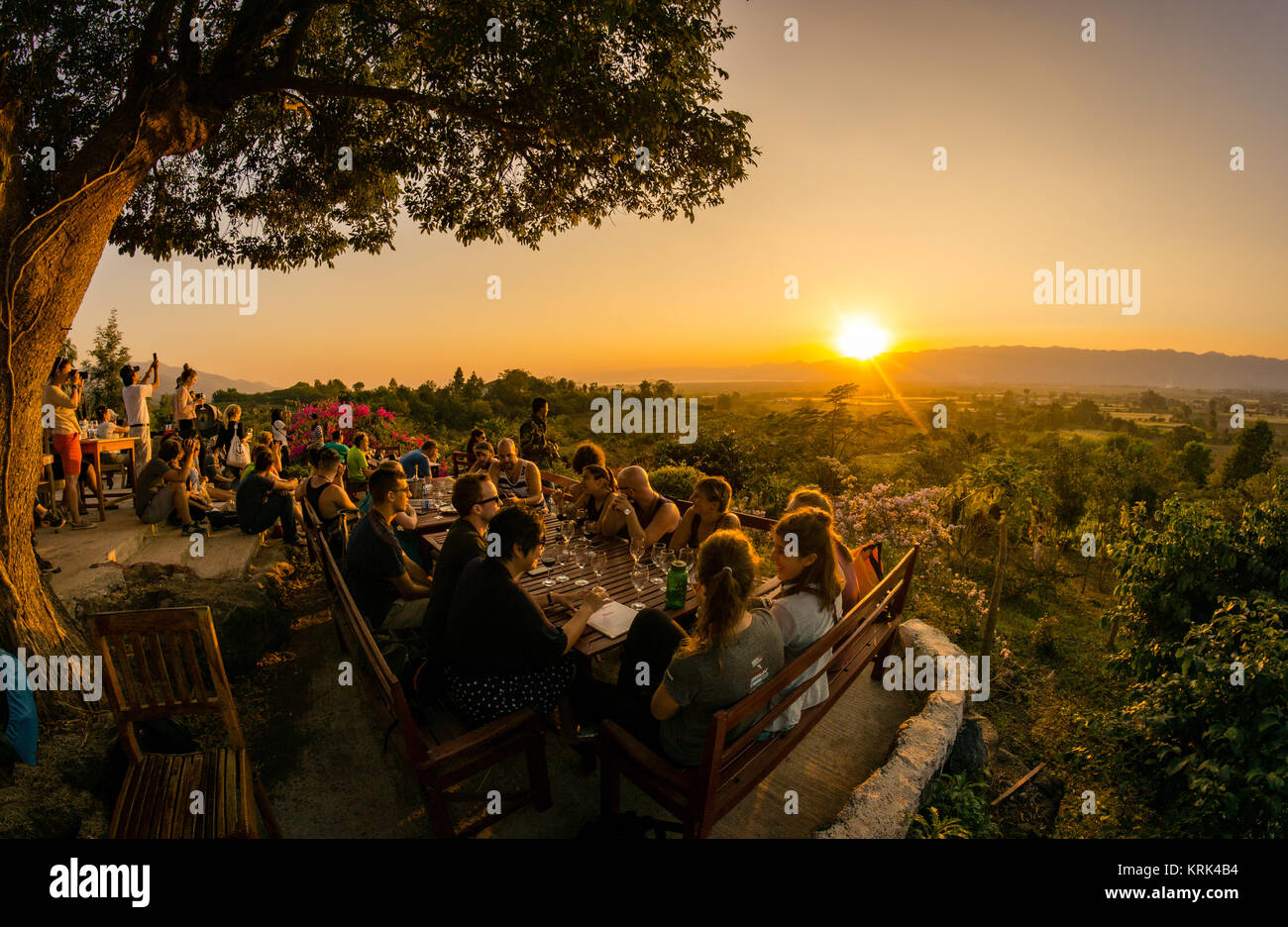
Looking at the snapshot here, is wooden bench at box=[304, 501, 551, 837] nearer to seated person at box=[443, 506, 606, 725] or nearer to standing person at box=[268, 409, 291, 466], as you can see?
seated person at box=[443, 506, 606, 725]

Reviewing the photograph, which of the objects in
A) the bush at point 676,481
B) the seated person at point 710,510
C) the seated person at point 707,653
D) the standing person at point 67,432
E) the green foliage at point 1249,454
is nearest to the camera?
the seated person at point 707,653

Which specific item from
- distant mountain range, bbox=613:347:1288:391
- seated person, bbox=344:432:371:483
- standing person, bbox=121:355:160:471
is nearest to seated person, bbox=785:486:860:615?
seated person, bbox=344:432:371:483

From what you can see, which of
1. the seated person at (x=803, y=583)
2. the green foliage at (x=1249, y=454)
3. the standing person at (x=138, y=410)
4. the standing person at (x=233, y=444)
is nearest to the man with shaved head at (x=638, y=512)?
the seated person at (x=803, y=583)

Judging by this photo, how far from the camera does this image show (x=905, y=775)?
3.23 meters

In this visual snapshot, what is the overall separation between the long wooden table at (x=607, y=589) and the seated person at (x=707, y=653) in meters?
0.38

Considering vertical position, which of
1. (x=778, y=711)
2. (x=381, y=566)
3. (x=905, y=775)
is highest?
(x=381, y=566)

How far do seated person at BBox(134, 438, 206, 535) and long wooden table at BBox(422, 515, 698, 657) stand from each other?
17.8 feet

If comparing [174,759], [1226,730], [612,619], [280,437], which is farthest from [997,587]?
[280,437]

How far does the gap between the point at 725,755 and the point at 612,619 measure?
3.92ft

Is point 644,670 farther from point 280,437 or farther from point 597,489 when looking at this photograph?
point 280,437

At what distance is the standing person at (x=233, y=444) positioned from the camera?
383 inches

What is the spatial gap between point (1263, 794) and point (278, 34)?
905 cm

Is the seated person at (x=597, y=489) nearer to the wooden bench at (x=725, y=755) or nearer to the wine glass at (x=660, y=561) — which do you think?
the wine glass at (x=660, y=561)
